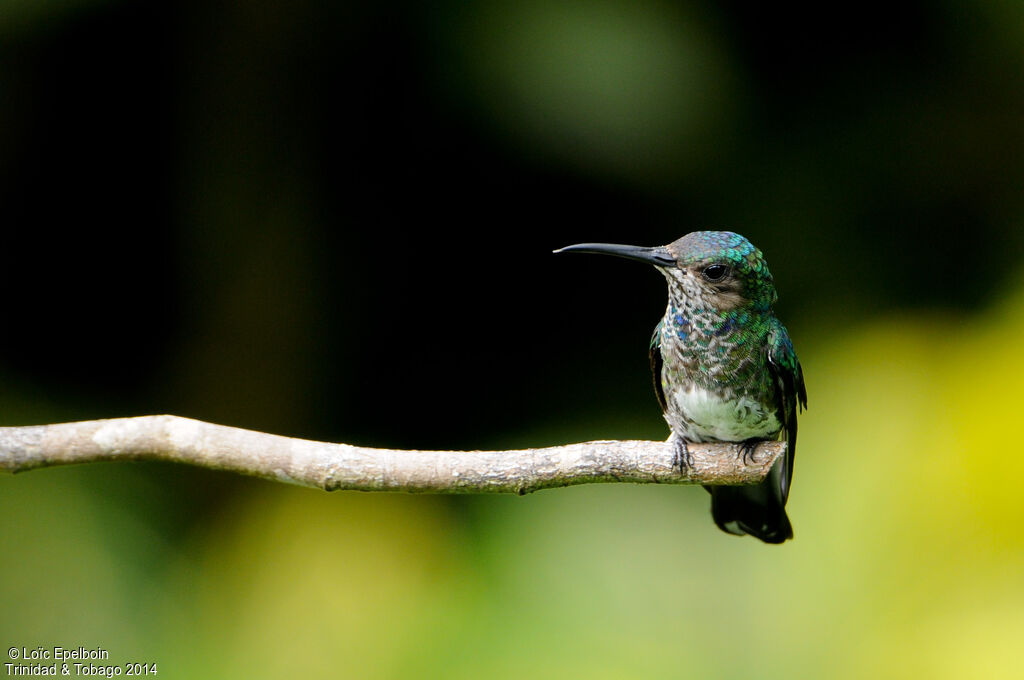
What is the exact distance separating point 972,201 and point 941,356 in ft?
2.61

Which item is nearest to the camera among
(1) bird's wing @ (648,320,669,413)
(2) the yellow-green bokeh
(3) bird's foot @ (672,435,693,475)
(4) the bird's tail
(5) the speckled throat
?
(3) bird's foot @ (672,435,693,475)

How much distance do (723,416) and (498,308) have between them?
2.20m

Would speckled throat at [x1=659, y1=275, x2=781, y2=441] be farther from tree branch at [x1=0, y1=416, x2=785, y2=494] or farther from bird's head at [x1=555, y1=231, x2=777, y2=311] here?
tree branch at [x1=0, y1=416, x2=785, y2=494]

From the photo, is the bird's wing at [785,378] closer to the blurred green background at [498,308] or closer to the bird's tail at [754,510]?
the bird's tail at [754,510]

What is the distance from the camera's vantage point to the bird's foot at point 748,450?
2.11 metres

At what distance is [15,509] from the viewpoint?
3.57 m

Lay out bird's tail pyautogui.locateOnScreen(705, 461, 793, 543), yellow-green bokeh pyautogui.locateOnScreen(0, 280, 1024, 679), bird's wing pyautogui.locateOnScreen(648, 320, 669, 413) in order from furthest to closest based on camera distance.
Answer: yellow-green bokeh pyautogui.locateOnScreen(0, 280, 1024, 679)
bird's tail pyautogui.locateOnScreen(705, 461, 793, 543)
bird's wing pyautogui.locateOnScreen(648, 320, 669, 413)

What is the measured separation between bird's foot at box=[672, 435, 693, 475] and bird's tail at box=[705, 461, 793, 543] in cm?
45

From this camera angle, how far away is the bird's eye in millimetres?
1961

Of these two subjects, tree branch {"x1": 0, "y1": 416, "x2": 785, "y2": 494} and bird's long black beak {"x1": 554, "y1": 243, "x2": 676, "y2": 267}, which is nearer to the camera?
tree branch {"x1": 0, "y1": 416, "x2": 785, "y2": 494}

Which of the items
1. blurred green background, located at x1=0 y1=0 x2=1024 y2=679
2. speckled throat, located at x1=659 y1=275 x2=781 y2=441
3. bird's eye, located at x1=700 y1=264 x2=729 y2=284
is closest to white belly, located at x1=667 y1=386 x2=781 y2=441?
speckled throat, located at x1=659 y1=275 x2=781 y2=441

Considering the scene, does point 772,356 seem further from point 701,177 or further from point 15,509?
point 15,509

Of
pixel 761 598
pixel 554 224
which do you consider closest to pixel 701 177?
pixel 554 224

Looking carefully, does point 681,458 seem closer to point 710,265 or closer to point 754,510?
point 710,265
